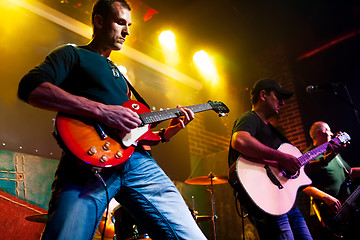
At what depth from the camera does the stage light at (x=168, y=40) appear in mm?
7082

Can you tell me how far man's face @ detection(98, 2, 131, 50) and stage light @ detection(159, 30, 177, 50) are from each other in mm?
5011

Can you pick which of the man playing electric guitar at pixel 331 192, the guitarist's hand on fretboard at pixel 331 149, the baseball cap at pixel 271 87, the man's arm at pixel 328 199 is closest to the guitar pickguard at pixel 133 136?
the baseball cap at pixel 271 87

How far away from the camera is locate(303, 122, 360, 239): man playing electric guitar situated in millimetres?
4137

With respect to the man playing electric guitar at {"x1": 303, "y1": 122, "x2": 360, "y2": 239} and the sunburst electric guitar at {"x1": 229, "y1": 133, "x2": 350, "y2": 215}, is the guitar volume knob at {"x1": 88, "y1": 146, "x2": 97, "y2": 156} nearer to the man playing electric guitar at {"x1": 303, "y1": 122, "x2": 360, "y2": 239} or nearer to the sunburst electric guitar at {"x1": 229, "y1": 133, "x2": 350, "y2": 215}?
the sunburst electric guitar at {"x1": 229, "y1": 133, "x2": 350, "y2": 215}

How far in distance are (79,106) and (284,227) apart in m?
1.99

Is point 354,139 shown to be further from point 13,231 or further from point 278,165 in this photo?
point 13,231

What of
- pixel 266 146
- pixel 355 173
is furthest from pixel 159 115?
pixel 355 173

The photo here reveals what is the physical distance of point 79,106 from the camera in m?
1.52

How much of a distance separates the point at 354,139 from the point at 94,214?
5.94 m

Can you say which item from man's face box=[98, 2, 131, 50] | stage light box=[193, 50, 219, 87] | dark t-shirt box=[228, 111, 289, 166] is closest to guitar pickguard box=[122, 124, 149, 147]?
man's face box=[98, 2, 131, 50]

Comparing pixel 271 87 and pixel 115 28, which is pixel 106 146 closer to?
pixel 115 28

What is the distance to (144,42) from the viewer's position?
21.9ft

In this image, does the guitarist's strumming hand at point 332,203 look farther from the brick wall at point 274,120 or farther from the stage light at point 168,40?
the stage light at point 168,40

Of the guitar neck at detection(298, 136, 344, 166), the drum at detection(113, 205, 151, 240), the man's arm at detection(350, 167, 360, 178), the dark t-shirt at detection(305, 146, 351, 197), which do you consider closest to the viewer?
the guitar neck at detection(298, 136, 344, 166)
